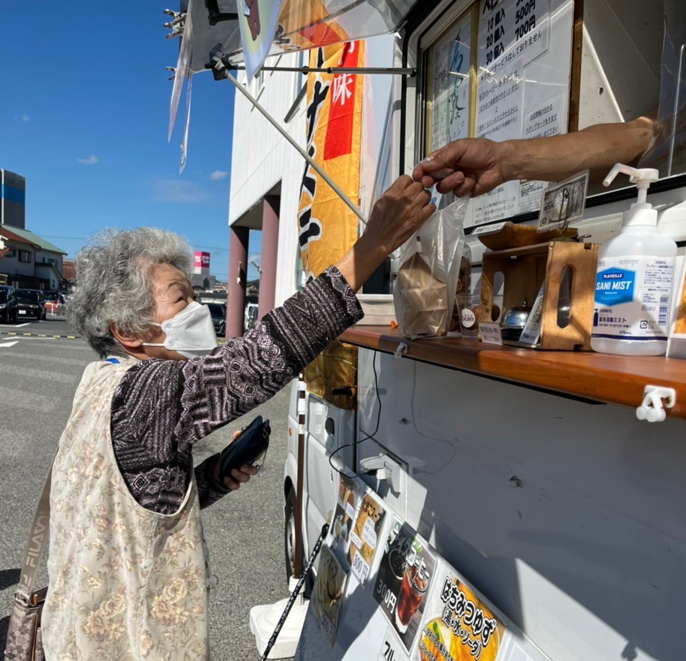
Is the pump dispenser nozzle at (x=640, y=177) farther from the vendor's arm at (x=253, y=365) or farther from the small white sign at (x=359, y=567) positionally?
the small white sign at (x=359, y=567)

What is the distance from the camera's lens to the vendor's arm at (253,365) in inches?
48.0

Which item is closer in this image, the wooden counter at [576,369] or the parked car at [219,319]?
Answer: the wooden counter at [576,369]

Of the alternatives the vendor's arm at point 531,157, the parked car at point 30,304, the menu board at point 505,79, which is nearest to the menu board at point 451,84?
the menu board at point 505,79

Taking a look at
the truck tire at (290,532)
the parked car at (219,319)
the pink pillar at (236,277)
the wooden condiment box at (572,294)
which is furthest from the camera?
the parked car at (219,319)

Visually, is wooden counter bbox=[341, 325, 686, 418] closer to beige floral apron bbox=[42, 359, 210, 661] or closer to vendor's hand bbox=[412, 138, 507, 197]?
vendor's hand bbox=[412, 138, 507, 197]

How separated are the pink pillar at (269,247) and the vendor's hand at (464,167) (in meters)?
9.22

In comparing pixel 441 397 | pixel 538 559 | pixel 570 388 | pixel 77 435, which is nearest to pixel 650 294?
pixel 570 388

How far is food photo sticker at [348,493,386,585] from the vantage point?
5.90ft

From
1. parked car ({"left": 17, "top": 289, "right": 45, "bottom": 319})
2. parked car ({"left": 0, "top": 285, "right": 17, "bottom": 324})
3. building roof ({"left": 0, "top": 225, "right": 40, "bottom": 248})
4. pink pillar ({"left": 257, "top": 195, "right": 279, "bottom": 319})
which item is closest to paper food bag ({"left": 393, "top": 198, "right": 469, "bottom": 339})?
pink pillar ({"left": 257, "top": 195, "right": 279, "bottom": 319})

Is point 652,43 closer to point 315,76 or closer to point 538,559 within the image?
point 538,559

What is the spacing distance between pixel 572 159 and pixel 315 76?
2981 mm

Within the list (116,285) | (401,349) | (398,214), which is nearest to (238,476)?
(116,285)

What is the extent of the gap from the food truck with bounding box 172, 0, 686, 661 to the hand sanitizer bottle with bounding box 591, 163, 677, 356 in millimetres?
47

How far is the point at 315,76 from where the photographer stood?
12.3 ft
